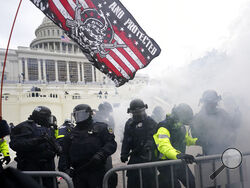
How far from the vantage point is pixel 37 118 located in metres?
3.75

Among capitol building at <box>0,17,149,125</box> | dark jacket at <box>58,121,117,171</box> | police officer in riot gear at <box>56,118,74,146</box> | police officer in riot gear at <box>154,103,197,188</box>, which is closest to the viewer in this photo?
police officer in riot gear at <box>154,103,197,188</box>

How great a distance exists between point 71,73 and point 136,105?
59.7 m

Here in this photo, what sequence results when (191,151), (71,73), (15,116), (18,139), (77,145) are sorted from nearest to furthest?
(77,145)
(18,139)
(191,151)
(15,116)
(71,73)

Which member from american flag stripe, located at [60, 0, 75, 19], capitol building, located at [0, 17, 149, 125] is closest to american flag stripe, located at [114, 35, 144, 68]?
american flag stripe, located at [60, 0, 75, 19]

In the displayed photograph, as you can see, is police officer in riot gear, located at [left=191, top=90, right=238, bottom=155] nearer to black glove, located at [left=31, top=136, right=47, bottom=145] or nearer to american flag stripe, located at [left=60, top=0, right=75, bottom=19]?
black glove, located at [left=31, top=136, right=47, bottom=145]

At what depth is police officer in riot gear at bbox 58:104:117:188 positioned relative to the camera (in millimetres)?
3198

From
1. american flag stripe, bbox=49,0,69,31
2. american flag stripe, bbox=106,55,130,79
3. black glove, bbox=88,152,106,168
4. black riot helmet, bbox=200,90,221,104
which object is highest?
american flag stripe, bbox=49,0,69,31

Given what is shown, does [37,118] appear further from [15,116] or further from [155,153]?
[15,116]

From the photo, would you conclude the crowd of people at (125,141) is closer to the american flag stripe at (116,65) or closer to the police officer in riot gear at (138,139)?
the police officer in riot gear at (138,139)

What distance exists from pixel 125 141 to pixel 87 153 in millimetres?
680

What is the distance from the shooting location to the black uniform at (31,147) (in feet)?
11.1

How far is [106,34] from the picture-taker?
3.95m

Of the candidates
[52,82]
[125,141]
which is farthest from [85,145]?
[52,82]

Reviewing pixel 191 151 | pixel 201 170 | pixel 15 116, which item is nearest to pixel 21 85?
pixel 15 116
